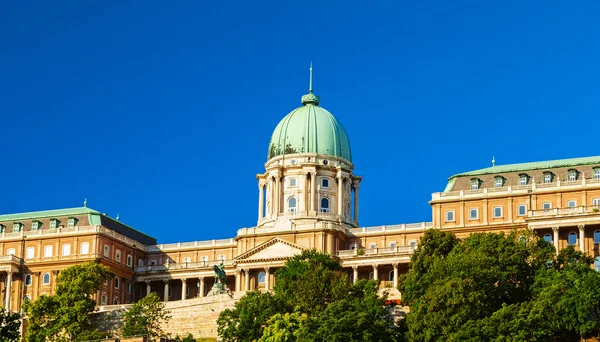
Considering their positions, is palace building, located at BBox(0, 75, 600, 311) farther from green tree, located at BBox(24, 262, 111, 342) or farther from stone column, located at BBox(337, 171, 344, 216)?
green tree, located at BBox(24, 262, 111, 342)

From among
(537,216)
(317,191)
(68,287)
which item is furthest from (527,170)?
(68,287)

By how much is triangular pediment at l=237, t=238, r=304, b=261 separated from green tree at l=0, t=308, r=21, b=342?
33424mm

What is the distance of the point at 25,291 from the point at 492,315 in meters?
75.9

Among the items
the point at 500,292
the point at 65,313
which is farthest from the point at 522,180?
the point at 65,313

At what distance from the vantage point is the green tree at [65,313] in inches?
5842

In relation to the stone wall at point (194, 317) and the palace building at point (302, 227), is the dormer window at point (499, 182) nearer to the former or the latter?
the palace building at point (302, 227)

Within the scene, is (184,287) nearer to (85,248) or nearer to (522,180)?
(85,248)

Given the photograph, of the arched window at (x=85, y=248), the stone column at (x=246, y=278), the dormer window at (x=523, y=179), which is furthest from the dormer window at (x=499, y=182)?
the arched window at (x=85, y=248)

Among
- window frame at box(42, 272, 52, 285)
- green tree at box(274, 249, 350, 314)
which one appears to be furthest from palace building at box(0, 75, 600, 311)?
green tree at box(274, 249, 350, 314)

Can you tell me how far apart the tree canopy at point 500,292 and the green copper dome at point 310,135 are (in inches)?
1800

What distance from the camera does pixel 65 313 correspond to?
151 m

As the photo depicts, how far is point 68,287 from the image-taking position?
156 m

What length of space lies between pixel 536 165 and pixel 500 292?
129ft

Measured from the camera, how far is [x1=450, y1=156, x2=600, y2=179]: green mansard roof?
167 metres
